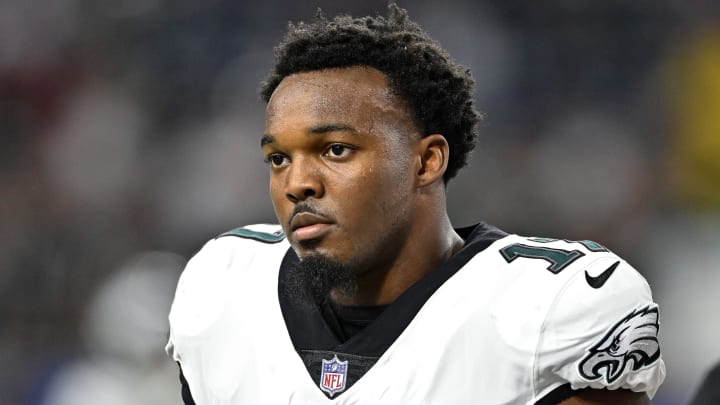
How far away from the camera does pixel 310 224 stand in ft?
5.32

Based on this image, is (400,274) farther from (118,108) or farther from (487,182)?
(118,108)

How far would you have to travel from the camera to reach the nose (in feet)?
5.27

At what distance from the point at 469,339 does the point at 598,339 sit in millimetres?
206

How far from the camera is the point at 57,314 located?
3539 mm

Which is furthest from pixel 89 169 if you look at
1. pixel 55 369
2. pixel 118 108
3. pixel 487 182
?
pixel 487 182

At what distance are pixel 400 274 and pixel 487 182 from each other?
6.13ft

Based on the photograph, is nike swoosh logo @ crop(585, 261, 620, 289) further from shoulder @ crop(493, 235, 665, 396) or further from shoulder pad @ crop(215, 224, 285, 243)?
shoulder pad @ crop(215, 224, 285, 243)

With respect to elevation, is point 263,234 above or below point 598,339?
above

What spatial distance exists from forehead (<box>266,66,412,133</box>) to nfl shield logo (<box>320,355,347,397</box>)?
0.41m

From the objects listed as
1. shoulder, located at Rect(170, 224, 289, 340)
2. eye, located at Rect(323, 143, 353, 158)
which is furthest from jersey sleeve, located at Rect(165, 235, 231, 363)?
eye, located at Rect(323, 143, 353, 158)

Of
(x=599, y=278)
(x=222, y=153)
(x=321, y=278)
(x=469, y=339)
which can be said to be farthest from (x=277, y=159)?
(x=222, y=153)

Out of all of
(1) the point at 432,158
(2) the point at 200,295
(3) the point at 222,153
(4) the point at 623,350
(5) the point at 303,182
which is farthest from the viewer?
(3) the point at 222,153

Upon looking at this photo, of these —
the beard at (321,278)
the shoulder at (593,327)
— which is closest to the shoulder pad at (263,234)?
the beard at (321,278)

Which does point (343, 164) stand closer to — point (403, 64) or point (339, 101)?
point (339, 101)
